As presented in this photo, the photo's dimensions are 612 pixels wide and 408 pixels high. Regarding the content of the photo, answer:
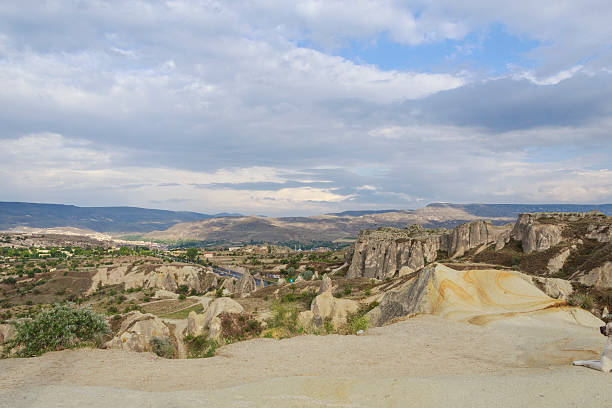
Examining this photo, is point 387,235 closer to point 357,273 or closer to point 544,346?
point 357,273

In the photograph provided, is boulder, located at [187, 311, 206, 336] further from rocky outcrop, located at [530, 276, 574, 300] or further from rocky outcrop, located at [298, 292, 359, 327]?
rocky outcrop, located at [530, 276, 574, 300]

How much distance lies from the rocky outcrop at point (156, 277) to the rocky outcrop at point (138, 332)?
237 feet

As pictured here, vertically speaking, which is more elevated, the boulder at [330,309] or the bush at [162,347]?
the boulder at [330,309]

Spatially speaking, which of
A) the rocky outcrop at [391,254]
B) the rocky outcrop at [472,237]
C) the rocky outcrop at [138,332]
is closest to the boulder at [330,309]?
the rocky outcrop at [138,332]

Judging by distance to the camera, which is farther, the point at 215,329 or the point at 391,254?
the point at 391,254

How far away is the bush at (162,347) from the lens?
97.7 ft

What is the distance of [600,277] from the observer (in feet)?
135

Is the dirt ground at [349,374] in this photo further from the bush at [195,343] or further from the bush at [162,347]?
the bush at [195,343]

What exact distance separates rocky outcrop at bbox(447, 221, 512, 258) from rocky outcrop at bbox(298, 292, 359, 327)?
62.2 meters

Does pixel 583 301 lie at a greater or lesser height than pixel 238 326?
greater

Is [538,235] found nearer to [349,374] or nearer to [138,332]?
[349,374]

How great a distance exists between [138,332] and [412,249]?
73046 millimetres

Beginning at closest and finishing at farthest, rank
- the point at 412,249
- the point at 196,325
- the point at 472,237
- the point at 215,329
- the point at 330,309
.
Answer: the point at 215,329 → the point at 330,309 → the point at 196,325 → the point at 412,249 → the point at 472,237

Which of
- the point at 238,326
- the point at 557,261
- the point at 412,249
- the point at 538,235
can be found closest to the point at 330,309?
the point at 238,326
